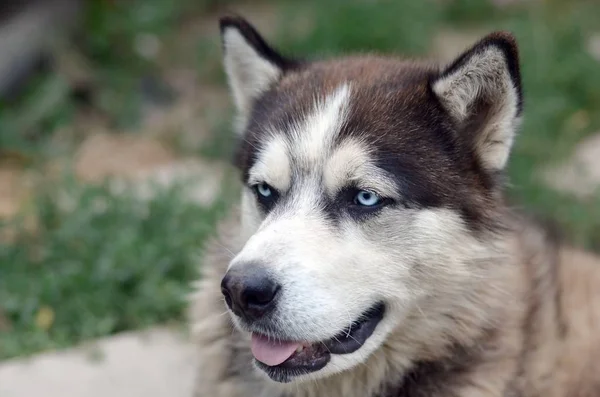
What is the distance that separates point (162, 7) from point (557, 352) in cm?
531

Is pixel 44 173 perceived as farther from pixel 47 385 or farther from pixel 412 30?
pixel 412 30

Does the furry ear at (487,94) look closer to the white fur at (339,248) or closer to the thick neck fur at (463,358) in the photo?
the white fur at (339,248)

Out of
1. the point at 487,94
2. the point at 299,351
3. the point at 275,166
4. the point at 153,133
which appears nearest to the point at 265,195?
the point at 275,166

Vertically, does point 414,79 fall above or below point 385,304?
above

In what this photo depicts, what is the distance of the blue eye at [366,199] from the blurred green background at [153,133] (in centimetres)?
169

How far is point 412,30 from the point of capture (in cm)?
724

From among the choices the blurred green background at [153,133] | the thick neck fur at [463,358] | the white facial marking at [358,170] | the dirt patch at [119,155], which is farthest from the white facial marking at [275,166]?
the dirt patch at [119,155]

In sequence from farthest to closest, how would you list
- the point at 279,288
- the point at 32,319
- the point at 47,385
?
the point at 32,319
the point at 47,385
the point at 279,288

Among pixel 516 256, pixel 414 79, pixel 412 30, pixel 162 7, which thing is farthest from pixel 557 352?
pixel 162 7

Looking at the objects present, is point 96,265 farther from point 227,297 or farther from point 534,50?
point 534,50

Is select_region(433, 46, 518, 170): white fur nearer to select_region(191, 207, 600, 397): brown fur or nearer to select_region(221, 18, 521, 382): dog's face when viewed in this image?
select_region(221, 18, 521, 382): dog's face

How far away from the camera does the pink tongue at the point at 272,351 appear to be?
9.92ft

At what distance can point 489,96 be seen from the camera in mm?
3133

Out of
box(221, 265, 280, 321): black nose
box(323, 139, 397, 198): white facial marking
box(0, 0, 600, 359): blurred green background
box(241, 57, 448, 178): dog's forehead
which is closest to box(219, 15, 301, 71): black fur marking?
box(241, 57, 448, 178): dog's forehead
